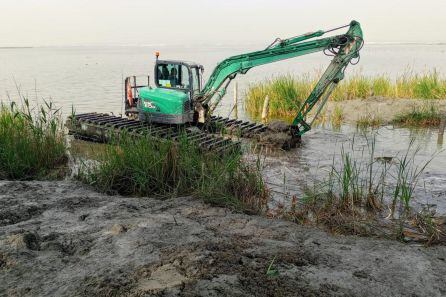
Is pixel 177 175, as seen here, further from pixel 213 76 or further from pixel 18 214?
pixel 213 76

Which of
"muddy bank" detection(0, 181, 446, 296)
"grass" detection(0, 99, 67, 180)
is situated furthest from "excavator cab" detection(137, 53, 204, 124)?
"muddy bank" detection(0, 181, 446, 296)

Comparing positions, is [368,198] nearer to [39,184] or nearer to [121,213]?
[121,213]

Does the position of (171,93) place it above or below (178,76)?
below

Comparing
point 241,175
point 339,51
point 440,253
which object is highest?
point 339,51

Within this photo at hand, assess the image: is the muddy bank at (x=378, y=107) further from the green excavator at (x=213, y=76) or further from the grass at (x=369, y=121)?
the green excavator at (x=213, y=76)

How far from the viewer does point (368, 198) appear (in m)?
6.00

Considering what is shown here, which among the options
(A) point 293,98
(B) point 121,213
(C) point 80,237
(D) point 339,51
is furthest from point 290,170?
(A) point 293,98

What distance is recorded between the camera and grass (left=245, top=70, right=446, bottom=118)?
1677cm

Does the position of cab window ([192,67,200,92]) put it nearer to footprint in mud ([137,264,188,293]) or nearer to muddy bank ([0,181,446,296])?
muddy bank ([0,181,446,296])

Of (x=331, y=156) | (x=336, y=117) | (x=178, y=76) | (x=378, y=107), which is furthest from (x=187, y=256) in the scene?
(x=378, y=107)

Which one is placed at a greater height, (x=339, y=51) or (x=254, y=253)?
(x=339, y=51)

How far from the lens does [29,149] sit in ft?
23.7

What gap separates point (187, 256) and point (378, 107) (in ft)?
45.7

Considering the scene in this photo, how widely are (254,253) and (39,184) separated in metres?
3.84
